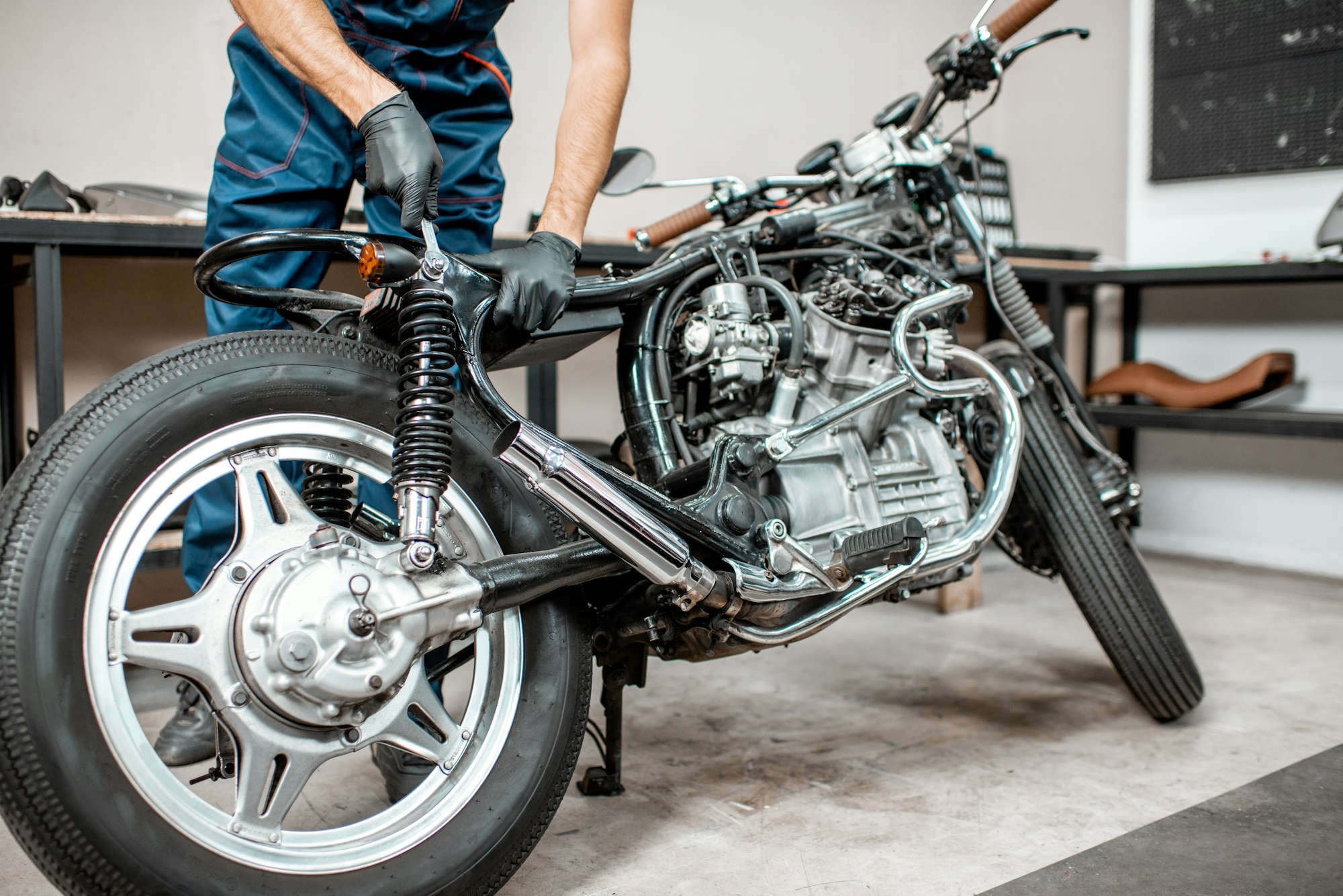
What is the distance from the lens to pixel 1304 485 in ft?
10.2

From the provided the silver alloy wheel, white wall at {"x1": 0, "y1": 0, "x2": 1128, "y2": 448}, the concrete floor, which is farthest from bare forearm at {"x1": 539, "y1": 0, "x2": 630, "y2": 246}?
white wall at {"x1": 0, "y1": 0, "x2": 1128, "y2": 448}

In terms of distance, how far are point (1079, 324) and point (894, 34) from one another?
4.18 feet

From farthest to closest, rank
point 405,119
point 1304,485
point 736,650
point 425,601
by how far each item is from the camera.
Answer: point 1304,485, point 736,650, point 405,119, point 425,601

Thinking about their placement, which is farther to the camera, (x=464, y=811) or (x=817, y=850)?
(x=817, y=850)

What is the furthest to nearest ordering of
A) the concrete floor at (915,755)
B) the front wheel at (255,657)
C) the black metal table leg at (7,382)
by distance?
the black metal table leg at (7,382) < the concrete floor at (915,755) < the front wheel at (255,657)

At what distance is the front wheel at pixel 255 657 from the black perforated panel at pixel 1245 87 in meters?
2.84

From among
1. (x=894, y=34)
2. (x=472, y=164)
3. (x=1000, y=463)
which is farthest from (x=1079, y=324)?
(x=472, y=164)

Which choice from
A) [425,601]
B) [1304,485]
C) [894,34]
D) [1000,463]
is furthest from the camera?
[894,34]

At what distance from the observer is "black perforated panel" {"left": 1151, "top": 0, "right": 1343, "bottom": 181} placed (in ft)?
9.50

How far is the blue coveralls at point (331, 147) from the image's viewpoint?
1.39m

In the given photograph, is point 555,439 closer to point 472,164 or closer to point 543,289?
point 543,289

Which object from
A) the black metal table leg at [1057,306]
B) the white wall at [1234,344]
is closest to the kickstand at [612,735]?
the black metal table leg at [1057,306]

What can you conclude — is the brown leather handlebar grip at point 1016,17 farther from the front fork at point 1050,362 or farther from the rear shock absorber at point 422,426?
the rear shock absorber at point 422,426

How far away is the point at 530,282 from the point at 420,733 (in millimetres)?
484
